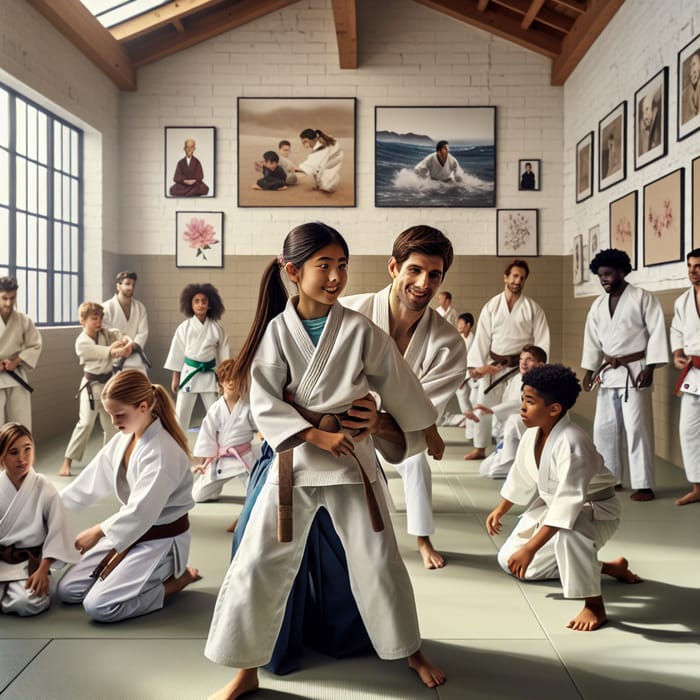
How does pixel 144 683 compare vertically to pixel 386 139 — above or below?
below

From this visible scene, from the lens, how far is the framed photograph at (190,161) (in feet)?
32.9

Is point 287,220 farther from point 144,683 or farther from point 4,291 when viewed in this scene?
point 144,683

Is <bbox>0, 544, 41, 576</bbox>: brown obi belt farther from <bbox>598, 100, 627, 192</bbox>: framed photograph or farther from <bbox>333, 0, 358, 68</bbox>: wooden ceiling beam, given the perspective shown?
<bbox>333, 0, 358, 68</bbox>: wooden ceiling beam

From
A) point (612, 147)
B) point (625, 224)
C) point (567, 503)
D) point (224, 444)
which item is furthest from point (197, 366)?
point (612, 147)

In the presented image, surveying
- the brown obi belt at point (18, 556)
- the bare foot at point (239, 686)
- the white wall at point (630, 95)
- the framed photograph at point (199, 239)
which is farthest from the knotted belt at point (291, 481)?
the framed photograph at point (199, 239)

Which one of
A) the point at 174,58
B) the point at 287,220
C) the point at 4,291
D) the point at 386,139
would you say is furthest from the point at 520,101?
the point at 4,291

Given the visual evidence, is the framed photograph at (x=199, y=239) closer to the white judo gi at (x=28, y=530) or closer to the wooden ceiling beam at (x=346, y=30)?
the wooden ceiling beam at (x=346, y=30)

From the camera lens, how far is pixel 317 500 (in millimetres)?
2373

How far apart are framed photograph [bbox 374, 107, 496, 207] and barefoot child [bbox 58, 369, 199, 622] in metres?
7.21

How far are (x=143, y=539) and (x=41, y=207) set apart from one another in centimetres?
578

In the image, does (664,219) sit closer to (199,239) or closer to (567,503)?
(567,503)

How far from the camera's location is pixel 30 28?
277 inches

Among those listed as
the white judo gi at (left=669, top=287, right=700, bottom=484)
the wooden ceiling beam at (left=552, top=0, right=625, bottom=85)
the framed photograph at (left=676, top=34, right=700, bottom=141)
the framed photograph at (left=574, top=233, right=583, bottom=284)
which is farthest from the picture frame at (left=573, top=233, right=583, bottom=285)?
the white judo gi at (left=669, top=287, right=700, bottom=484)

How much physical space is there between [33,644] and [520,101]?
29.8 ft
